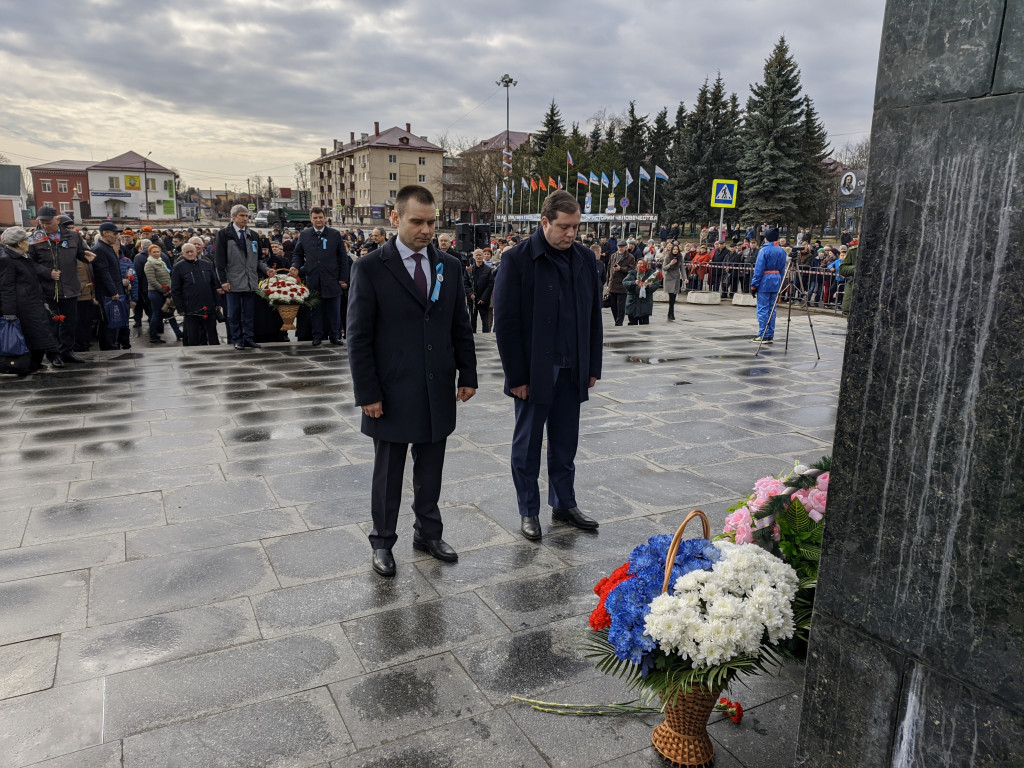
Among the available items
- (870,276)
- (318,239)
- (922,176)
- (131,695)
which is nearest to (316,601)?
(131,695)

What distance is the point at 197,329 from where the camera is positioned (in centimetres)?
1137

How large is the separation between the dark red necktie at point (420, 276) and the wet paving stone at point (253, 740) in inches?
76.8

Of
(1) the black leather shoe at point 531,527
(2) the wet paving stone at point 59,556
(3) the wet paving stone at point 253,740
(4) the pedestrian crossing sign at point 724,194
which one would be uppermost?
(4) the pedestrian crossing sign at point 724,194

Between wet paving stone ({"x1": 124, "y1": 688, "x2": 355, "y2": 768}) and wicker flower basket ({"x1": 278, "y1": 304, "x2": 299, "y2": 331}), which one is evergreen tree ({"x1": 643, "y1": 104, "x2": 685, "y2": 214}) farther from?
wet paving stone ({"x1": 124, "y1": 688, "x2": 355, "y2": 768})

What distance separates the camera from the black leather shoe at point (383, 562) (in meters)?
3.67

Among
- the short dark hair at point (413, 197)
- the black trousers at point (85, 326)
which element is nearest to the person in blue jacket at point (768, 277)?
the short dark hair at point (413, 197)

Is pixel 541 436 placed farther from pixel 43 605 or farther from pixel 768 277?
pixel 768 277

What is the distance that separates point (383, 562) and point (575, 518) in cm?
122

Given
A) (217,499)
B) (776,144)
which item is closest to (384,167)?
(776,144)

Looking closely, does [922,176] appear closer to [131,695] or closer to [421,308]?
[421,308]

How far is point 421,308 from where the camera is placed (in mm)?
3639

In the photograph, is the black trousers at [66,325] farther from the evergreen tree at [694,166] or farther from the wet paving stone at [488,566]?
the evergreen tree at [694,166]

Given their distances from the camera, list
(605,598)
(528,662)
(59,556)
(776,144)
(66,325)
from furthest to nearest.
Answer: (776,144)
(66,325)
(59,556)
(528,662)
(605,598)

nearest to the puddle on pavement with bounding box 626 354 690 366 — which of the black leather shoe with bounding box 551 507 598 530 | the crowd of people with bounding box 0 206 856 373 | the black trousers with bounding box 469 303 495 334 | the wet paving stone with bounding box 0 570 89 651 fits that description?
the crowd of people with bounding box 0 206 856 373
